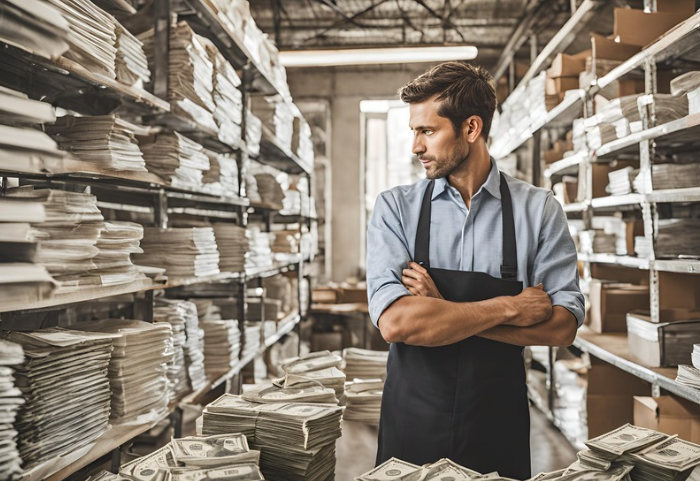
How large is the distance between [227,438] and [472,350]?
2.86 ft

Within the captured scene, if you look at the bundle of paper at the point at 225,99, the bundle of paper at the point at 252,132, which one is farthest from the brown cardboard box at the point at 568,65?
the bundle of paper at the point at 225,99

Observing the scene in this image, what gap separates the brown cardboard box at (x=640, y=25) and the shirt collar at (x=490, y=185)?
2236 millimetres

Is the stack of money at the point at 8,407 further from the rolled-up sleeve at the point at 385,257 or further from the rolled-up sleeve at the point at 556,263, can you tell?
the rolled-up sleeve at the point at 556,263

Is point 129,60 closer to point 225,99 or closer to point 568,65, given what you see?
point 225,99

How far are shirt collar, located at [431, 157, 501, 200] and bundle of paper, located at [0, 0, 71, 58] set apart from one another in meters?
1.30

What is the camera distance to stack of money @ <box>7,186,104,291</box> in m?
1.77

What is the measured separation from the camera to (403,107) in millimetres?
9102

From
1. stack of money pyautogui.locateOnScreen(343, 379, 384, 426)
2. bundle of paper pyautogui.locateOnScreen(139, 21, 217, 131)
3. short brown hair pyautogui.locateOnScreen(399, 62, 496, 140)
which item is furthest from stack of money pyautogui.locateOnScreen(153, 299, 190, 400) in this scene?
short brown hair pyautogui.locateOnScreen(399, 62, 496, 140)

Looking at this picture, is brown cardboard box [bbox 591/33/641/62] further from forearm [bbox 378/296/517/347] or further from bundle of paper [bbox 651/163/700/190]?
forearm [bbox 378/296/517/347]

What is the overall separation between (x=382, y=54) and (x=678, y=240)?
113 inches

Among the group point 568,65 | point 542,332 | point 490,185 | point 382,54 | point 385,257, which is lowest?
point 542,332

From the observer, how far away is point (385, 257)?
6.48 feet

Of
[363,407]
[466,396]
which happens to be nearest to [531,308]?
[466,396]

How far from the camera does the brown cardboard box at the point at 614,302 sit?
3.88 metres
